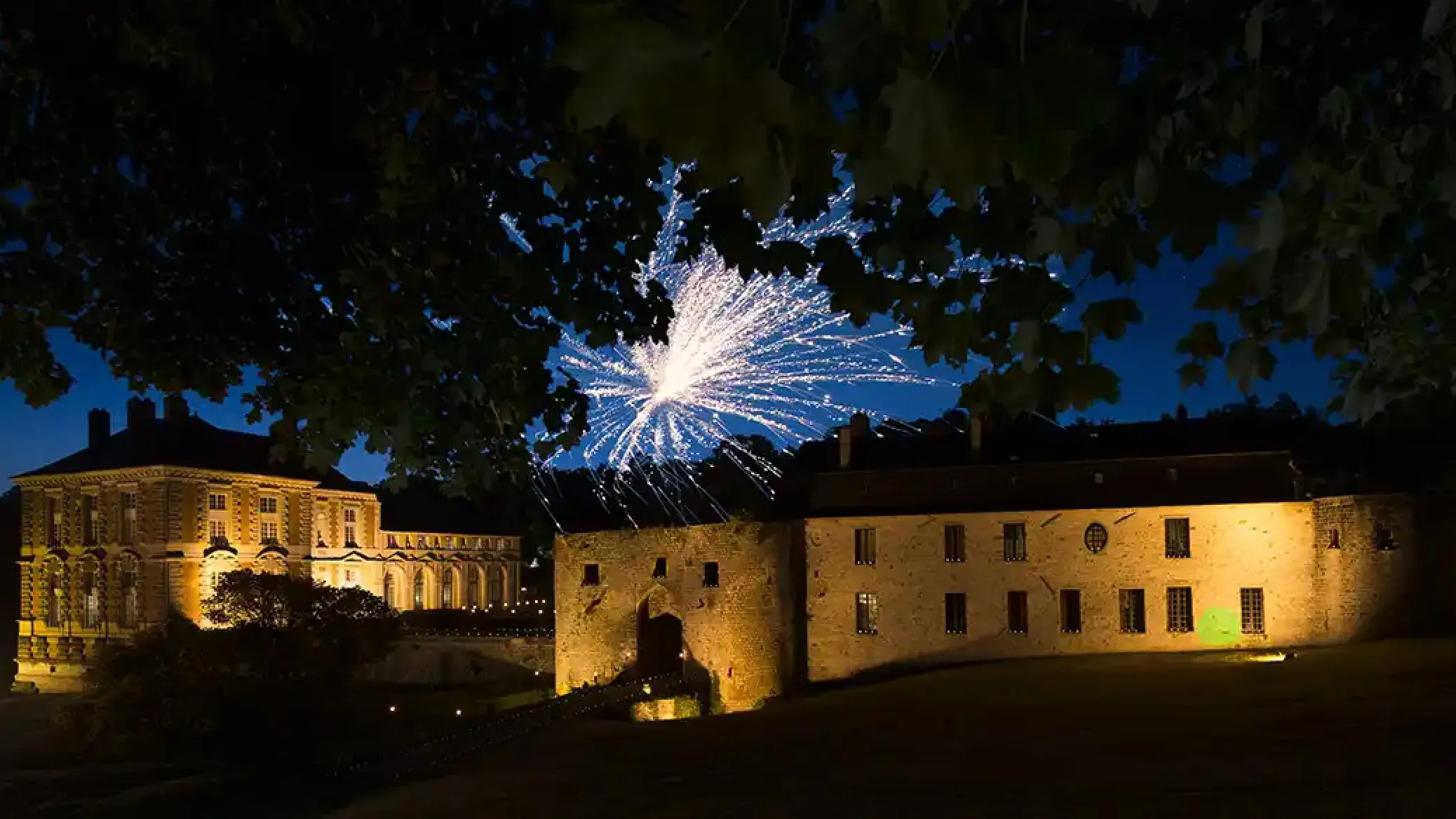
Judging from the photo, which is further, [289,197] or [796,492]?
[796,492]

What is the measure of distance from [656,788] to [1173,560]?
19.8 meters

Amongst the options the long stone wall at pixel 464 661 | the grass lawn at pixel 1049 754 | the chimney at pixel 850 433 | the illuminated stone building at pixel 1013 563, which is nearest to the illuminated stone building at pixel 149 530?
the long stone wall at pixel 464 661

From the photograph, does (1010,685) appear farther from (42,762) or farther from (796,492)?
(42,762)

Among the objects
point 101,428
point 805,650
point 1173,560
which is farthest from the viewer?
point 101,428

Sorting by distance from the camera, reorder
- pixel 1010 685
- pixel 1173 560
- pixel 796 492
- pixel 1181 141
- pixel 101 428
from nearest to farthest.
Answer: pixel 1181 141, pixel 1010 685, pixel 1173 560, pixel 796 492, pixel 101 428

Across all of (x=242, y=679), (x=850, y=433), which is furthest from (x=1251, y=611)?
(x=242, y=679)

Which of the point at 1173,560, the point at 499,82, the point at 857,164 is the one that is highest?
the point at 499,82

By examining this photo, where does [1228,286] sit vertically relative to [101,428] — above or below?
below

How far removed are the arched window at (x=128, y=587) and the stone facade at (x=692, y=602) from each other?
24.8 m

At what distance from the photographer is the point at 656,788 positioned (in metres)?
18.7

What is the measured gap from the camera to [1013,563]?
1382 inches

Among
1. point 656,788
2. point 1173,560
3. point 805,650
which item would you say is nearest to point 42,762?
Result: point 805,650

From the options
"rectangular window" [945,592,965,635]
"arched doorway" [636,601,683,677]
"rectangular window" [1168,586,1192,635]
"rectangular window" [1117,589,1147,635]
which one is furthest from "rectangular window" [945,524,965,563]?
"arched doorway" [636,601,683,677]

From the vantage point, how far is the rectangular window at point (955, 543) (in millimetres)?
35906
